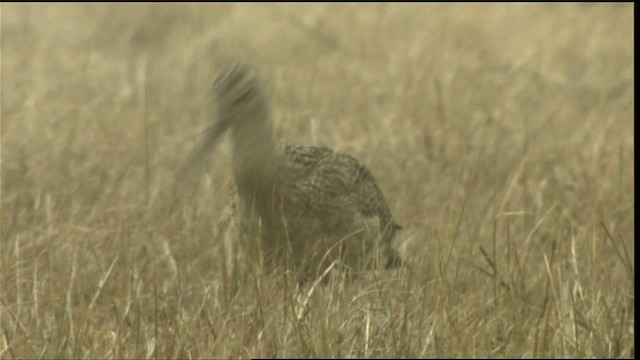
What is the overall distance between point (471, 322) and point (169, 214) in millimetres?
1758

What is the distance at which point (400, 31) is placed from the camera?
9133 millimetres

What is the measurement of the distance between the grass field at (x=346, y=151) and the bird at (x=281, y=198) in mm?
129

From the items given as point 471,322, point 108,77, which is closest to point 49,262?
point 471,322

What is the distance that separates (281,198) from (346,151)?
183 centimetres

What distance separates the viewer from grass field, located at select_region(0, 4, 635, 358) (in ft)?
11.9

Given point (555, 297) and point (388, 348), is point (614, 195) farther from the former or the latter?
point (388, 348)

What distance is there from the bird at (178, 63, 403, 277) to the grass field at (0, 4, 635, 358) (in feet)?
0.42

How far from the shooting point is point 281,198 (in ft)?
14.2

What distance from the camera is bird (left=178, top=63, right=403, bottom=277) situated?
4.36 m

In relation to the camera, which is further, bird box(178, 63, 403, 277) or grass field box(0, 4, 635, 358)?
bird box(178, 63, 403, 277)

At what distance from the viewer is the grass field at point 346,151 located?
361 centimetres

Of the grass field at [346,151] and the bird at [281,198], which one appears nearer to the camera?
the grass field at [346,151]

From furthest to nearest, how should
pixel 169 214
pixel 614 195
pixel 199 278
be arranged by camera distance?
pixel 614 195 < pixel 169 214 < pixel 199 278

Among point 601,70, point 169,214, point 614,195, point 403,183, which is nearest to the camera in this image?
point 169,214
